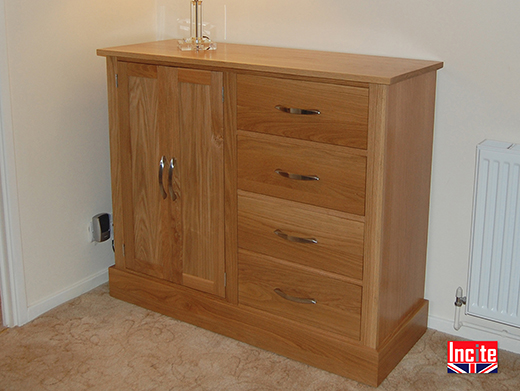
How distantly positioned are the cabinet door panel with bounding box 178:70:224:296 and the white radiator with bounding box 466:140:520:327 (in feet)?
2.82

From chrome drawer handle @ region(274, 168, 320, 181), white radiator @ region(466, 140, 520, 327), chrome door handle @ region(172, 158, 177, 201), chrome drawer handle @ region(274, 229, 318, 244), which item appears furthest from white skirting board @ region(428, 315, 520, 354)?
chrome door handle @ region(172, 158, 177, 201)

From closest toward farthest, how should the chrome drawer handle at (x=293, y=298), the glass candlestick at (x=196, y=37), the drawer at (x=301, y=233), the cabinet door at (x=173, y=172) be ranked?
the drawer at (x=301, y=233)
the chrome drawer handle at (x=293, y=298)
the cabinet door at (x=173, y=172)
the glass candlestick at (x=196, y=37)

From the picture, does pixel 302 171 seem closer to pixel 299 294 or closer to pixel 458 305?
pixel 299 294

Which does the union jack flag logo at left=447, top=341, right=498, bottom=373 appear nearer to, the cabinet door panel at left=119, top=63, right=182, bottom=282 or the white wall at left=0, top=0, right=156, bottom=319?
the cabinet door panel at left=119, top=63, right=182, bottom=282

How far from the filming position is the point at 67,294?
8.61 ft

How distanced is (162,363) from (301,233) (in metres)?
0.65

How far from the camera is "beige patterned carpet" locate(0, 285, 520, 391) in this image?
2.07 m

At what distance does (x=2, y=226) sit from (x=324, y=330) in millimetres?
1215

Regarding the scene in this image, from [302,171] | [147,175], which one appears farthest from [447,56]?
[147,175]

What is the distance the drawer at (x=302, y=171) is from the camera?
76.8 inches

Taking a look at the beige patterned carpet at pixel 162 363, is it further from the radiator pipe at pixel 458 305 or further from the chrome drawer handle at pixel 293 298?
the chrome drawer handle at pixel 293 298

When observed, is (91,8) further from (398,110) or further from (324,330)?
(324,330)

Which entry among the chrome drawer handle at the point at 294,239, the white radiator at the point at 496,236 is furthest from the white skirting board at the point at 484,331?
the chrome drawer handle at the point at 294,239

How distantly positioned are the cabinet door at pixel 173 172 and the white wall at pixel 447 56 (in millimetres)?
485
